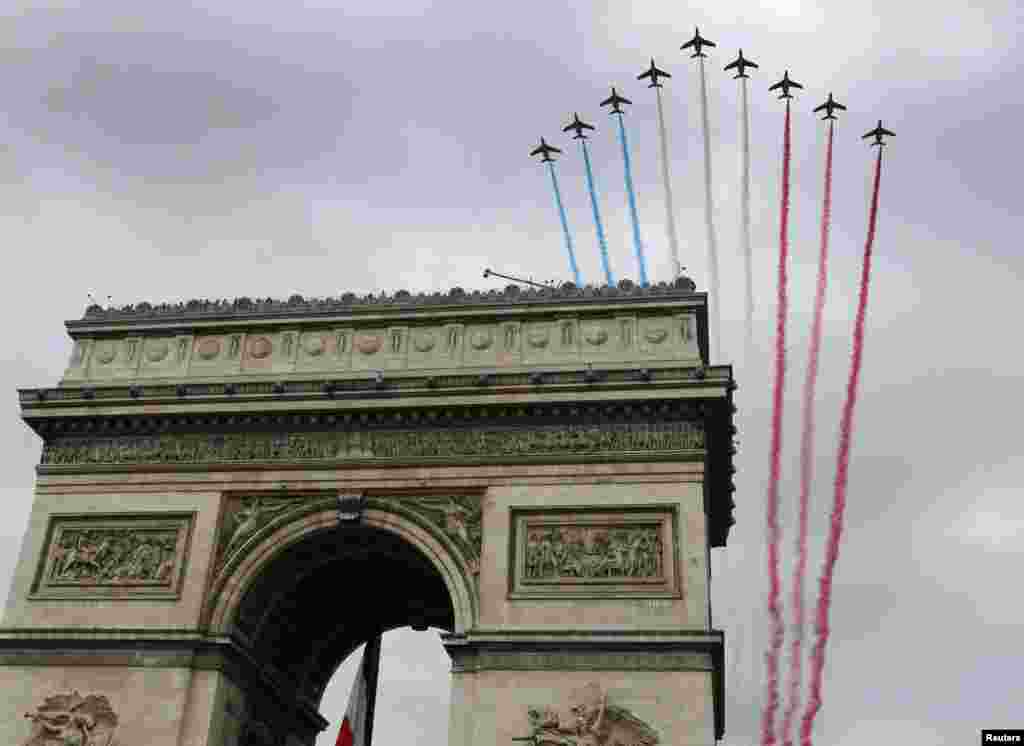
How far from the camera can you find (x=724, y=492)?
29094 mm

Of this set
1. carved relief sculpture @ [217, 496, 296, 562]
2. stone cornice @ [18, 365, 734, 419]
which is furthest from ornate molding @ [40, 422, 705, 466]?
carved relief sculpture @ [217, 496, 296, 562]

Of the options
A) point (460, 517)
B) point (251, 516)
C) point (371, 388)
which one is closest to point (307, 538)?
point (251, 516)

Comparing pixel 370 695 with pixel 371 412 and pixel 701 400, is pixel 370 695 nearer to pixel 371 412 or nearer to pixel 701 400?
pixel 371 412

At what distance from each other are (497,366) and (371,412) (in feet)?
9.04

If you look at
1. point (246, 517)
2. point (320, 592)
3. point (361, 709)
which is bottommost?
point (361, 709)

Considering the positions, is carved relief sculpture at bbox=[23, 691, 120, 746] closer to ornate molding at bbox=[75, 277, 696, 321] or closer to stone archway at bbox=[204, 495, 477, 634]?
stone archway at bbox=[204, 495, 477, 634]

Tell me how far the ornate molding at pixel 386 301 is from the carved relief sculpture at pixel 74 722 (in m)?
8.64

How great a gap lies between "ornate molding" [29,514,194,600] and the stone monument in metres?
0.05

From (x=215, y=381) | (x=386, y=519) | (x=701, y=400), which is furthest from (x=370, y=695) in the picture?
(x=701, y=400)

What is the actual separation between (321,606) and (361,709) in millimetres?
2438

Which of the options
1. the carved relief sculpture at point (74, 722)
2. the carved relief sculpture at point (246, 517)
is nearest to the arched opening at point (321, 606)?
the carved relief sculpture at point (246, 517)

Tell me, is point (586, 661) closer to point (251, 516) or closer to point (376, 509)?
point (376, 509)

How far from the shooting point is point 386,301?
2847cm

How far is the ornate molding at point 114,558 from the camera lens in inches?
1015
